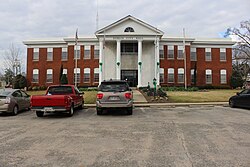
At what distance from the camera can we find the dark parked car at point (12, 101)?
13619 mm

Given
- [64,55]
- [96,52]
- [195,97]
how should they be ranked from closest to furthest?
[195,97] < [96,52] < [64,55]

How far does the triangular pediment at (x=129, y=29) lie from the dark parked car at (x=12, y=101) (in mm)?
24693

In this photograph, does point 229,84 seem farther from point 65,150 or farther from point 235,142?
point 65,150

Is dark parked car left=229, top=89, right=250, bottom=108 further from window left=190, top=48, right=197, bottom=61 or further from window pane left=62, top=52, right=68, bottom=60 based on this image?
window pane left=62, top=52, right=68, bottom=60

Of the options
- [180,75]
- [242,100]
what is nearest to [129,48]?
[180,75]

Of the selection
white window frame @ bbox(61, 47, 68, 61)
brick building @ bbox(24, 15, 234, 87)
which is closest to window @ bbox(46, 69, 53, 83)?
brick building @ bbox(24, 15, 234, 87)

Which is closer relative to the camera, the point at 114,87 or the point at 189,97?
the point at 114,87

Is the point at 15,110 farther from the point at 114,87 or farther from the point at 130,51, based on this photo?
the point at 130,51

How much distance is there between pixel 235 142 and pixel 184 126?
2.90m

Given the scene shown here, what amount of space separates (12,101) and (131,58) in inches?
1145

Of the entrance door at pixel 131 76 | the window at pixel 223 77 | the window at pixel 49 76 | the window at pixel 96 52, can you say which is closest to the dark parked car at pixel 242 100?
the entrance door at pixel 131 76

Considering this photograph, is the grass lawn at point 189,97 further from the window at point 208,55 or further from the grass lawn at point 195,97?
the window at point 208,55

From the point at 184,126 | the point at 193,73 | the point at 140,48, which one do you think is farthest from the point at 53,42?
the point at 184,126

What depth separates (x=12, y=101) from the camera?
46.0ft
